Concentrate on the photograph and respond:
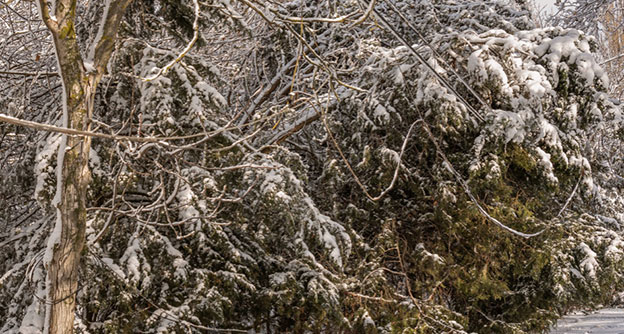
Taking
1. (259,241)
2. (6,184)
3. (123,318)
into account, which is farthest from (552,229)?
(6,184)

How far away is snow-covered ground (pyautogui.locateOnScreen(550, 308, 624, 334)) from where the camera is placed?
8469 millimetres

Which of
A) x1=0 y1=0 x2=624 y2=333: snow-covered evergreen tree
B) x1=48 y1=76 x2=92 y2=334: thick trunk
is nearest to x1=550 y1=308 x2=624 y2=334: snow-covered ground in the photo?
x1=0 y1=0 x2=624 y2=333: snow-covered evergreen tree

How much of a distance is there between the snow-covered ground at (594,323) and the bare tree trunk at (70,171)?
7.36 meters

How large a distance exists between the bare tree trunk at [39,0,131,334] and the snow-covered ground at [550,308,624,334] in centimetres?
736

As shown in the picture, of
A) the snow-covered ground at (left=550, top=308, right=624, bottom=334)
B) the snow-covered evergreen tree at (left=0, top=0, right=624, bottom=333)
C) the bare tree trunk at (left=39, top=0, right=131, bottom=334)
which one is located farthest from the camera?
the snow-covered ground at (left=550, top=308, right=624, bottom=334)

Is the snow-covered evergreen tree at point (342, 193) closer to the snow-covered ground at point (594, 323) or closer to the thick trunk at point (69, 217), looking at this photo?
the thick trunk at point (69, 217)

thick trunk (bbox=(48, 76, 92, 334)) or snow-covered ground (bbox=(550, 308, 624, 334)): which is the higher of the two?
thick trunk (bbox=(48, 76, 92, 334))

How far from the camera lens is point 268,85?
6.98 meters

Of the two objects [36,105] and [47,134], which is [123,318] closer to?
[47,134]

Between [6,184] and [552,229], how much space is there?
545 centimetres

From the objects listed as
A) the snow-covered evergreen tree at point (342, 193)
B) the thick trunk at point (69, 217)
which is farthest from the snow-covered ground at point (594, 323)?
the thick trunk at point (69, 217)

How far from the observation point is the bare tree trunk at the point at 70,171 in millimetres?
2816

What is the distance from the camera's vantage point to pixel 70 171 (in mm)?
2893

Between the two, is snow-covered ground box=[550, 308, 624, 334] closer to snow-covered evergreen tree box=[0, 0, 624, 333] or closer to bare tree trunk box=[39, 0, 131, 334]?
snow-covered evergreen tree box=[0, 0, 624, 333]
